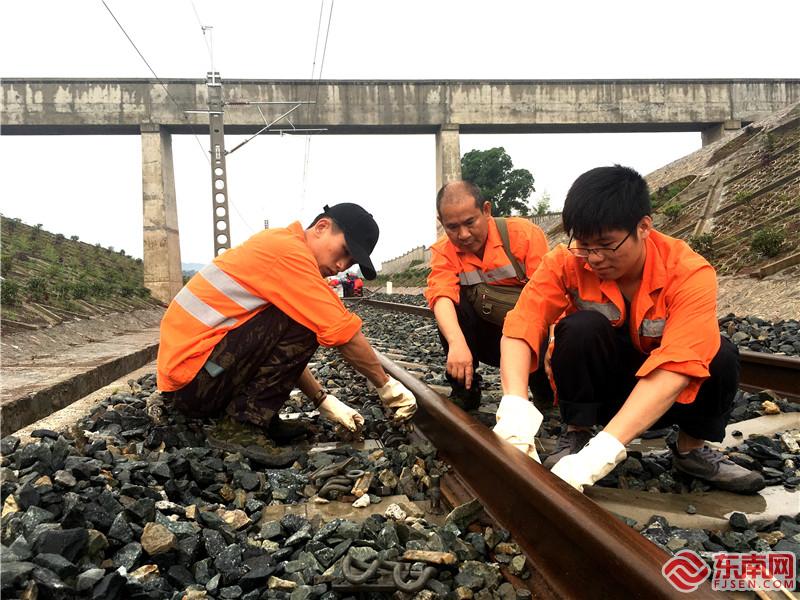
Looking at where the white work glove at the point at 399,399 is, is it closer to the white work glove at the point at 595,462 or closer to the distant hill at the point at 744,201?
the white work glove at the point at 595,462

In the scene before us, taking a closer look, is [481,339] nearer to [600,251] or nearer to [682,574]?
[600,251]

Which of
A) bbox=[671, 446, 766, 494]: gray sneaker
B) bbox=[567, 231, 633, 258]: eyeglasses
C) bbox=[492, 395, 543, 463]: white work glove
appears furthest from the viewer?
bbox=[492, 395, 543, 463]: white work glove

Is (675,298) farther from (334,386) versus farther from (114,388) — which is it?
(114,388)

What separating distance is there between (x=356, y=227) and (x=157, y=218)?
19.0 m

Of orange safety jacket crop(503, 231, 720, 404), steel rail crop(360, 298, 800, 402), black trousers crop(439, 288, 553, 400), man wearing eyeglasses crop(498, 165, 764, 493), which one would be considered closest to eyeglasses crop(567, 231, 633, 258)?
man wearing eyeglasses crop(498, 165, 764, 493)

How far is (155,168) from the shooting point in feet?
66.2

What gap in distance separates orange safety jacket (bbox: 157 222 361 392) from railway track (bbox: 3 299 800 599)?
0.51m

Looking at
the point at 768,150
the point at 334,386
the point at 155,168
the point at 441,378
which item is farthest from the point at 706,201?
the point at 155,168

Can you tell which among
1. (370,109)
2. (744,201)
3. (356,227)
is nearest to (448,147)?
(370,109)

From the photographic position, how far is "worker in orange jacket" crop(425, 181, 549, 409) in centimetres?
340

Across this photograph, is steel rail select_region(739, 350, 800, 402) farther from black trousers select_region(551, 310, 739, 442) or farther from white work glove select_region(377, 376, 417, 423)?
white work glove select_region(377, 376, 417, 423)

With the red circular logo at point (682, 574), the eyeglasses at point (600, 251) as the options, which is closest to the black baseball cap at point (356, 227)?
the eyeglasses at point (600, 251)

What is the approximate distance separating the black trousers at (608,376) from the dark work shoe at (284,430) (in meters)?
1.44

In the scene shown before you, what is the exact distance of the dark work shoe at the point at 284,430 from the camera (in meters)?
3.13
